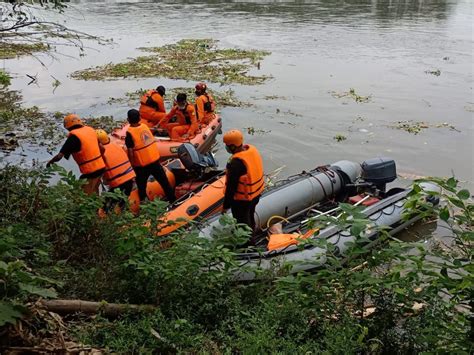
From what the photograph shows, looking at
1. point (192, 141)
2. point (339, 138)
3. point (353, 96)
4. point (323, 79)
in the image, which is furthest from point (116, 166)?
point (323, 79)

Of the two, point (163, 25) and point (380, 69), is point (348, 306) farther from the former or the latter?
point (163, 25)

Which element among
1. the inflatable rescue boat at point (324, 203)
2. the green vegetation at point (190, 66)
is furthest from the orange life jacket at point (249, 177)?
the green vegetation at point (190, 66)

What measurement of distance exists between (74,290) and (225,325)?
3.80ft

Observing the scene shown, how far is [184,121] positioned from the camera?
9.77 m

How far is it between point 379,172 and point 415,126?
5862 mm

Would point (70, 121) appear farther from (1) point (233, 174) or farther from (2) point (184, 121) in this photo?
(2) point (184, 121)

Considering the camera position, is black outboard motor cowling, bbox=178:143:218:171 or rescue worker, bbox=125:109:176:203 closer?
rescue worker, bbox=125:109:176:203

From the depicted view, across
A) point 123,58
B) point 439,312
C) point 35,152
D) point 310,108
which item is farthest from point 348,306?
point 123,58

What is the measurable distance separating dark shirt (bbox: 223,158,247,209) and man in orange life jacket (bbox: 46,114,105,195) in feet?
6.37

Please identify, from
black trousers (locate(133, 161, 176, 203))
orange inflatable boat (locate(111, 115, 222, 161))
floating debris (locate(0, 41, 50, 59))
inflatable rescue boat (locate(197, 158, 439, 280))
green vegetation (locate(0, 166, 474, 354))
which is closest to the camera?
green vegetation (locate(0, 166, 474, 354))

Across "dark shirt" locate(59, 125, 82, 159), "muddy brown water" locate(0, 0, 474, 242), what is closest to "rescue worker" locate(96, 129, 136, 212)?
"dark shirt" locate(59, 125, 82, 159)

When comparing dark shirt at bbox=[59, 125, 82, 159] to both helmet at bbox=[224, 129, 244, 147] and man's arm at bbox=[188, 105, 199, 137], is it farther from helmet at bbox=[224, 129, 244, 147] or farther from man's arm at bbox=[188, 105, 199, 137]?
man's arm at bbox=[188, 105, 199, 137]

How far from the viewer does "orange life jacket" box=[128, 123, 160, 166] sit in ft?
21.7

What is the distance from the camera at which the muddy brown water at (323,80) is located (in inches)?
432
